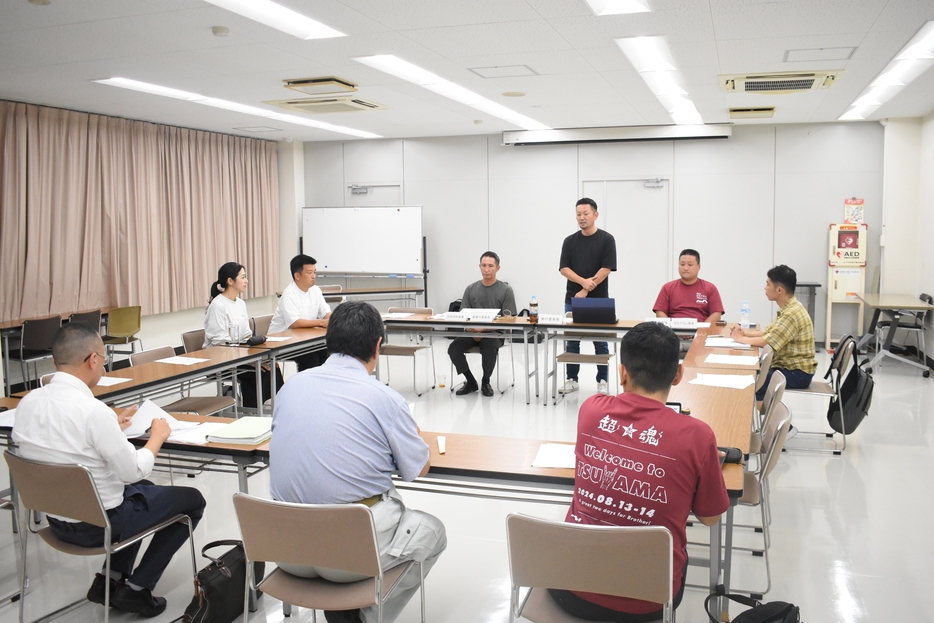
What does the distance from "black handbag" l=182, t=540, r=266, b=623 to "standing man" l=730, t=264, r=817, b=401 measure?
338 cm

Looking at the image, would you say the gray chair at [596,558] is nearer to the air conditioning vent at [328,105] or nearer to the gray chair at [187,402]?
the gray chair at [187,402]

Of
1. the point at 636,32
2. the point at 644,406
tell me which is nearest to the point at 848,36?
the point at 636,32

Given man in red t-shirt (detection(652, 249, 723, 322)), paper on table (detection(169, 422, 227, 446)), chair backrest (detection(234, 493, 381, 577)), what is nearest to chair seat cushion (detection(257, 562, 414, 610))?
chair backrest (detection(234, 493, 381, 577))

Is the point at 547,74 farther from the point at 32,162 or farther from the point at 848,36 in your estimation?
the point at 32,162

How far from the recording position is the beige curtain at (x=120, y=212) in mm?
6871

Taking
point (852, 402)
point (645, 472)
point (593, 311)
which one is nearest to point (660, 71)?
point (593, 311)

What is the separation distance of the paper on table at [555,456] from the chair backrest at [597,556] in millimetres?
697

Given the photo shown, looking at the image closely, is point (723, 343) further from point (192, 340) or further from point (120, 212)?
point (120, 212)

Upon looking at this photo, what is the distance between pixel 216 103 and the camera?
705 cm

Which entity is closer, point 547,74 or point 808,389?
point 808,389

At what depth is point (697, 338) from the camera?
5430 mm

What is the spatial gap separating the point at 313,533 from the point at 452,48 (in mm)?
3800

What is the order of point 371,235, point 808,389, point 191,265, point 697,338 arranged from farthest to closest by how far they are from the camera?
point 371,235 < point 191,265 < point 697,338 < point 808,389

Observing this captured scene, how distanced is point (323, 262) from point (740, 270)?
5661 mm
